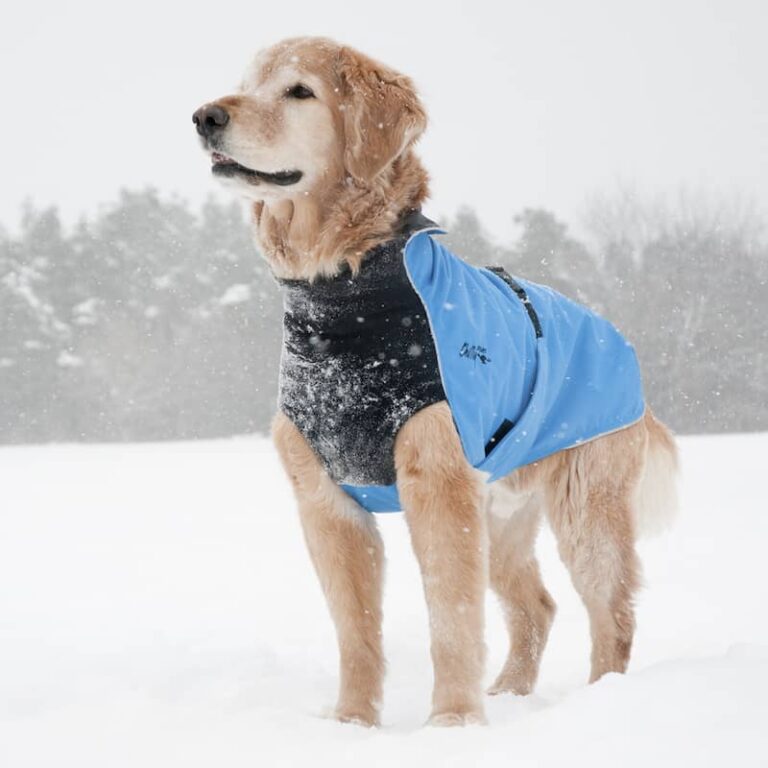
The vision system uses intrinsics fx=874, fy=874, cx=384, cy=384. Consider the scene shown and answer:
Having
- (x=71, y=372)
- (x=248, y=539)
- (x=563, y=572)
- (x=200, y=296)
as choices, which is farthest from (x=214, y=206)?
(x=563, y=572)

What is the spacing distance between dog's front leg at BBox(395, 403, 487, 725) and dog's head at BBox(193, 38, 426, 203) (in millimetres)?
894

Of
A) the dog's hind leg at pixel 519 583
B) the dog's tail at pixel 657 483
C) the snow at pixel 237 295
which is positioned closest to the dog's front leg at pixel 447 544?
the dog's hind leg at pixel 519 583

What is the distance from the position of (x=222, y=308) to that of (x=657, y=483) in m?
27.0

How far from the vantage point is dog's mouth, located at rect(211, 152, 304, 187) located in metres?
2.84

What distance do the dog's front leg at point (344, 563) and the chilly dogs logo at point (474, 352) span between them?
2.03 ft

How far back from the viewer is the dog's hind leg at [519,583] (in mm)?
3848

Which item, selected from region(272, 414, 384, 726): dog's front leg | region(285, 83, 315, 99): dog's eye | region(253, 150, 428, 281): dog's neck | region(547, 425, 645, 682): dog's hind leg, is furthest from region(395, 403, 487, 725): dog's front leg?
region(285, 83, 315, 99): dog's eye

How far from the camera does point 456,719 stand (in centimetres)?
267

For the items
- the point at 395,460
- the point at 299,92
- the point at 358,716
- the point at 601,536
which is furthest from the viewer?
the point at 601,536

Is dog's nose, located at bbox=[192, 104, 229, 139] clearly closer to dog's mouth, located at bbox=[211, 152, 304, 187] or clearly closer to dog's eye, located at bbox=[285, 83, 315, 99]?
dog's mouth, located at bbox=[211, 152, 304, 187]

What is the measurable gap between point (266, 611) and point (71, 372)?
2604cm

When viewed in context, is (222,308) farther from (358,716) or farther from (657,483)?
(358,716)

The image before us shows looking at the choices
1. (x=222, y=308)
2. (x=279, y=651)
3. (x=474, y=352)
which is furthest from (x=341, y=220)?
(x=222, y=308)

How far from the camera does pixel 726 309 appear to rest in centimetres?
2498
